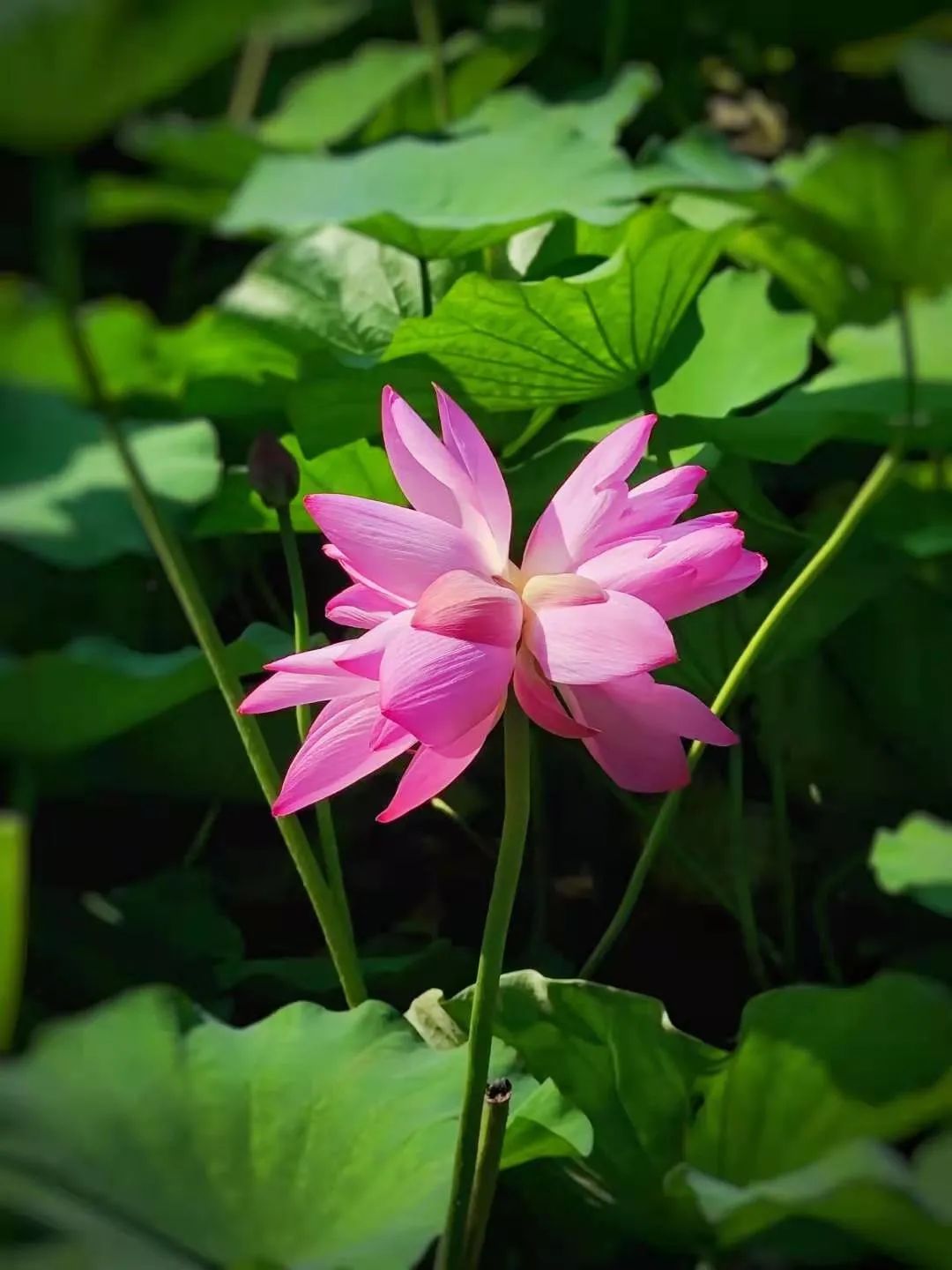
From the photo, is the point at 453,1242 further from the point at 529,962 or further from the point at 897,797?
the point at 897,797

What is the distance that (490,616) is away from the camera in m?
0.38

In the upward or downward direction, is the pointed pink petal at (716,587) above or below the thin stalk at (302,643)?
above

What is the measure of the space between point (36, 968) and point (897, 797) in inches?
20.5

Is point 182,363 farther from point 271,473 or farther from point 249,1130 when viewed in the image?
point 249,1130

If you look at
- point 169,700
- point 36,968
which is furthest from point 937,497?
point 36,968

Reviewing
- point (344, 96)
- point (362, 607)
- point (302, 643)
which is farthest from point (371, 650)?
point (344, 96)

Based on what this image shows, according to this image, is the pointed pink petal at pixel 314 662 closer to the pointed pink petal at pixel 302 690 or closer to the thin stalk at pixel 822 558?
the pointed pink petal at pixel 302 690

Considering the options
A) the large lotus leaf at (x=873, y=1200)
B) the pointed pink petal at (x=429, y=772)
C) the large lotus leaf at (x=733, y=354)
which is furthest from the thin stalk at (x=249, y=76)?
the large lotus leaf at (x=873, y=1200)

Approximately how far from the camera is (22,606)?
2.84 ft

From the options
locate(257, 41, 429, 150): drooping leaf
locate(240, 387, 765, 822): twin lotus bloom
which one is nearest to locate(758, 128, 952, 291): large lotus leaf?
locate(240, 387, 765, 822): twin lotus bloom

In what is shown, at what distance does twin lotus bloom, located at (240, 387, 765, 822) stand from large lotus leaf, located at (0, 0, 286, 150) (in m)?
0.13

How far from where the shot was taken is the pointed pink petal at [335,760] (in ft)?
1.38

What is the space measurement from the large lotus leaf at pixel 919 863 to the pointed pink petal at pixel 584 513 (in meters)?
0.30

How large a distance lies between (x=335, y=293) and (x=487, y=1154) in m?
0.53
